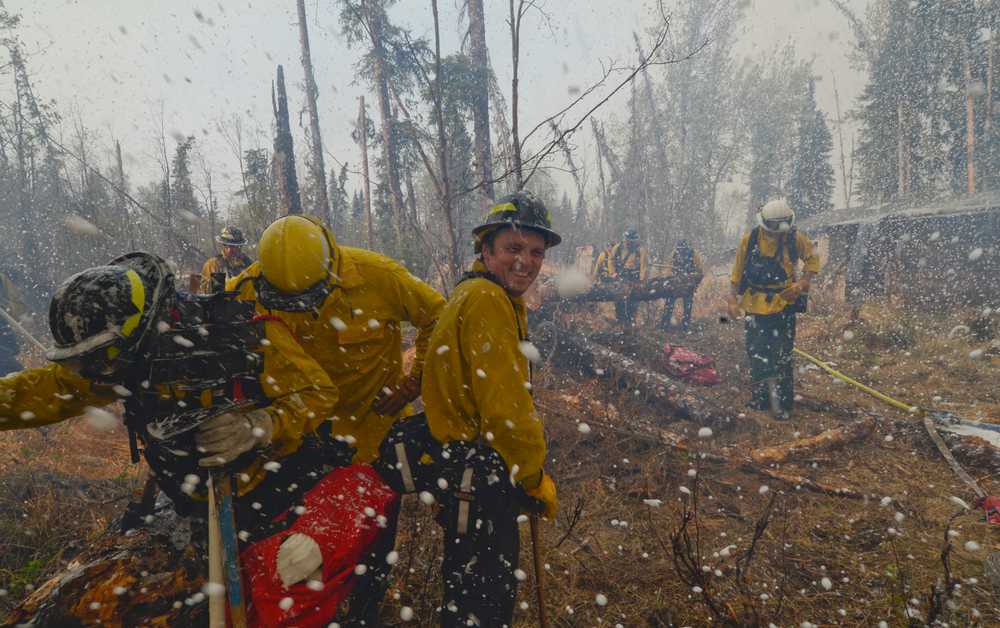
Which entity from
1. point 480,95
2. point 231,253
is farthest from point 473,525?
point 480,95

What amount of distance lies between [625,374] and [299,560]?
5579mm

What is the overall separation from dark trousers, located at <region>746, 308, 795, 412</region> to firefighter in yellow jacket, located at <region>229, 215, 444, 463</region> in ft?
17.3

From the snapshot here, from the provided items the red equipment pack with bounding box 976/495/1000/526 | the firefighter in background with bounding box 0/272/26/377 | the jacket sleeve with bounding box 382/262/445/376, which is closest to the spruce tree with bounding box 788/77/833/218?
the red equipment pack with bounding box 976/495/1000/526

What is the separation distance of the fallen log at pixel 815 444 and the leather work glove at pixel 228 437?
4.94 m

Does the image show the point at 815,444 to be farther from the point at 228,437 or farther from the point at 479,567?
the point at 228,437

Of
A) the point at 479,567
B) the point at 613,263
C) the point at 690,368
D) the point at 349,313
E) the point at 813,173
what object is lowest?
the point at 690,368

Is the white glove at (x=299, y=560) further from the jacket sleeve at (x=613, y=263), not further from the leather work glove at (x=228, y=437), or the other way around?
the jacket sleeve at (x=613, y=263)

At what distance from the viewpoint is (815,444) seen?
16.1 ft

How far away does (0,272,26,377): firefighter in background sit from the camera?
7000mm

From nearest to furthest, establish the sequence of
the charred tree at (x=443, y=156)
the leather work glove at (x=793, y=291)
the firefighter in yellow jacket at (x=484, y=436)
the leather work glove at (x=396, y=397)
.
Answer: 1. the firefighter in yellow jacket at (x=484, y=436)
2. the leather work glove at (x=396, y=397)
3. the charred tree at (x=443, y=156)
4. the leather work glove at (x=793, y=291)

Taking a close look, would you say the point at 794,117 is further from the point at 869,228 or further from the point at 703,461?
the point at 703,461

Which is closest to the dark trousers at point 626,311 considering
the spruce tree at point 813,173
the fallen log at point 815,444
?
the fallen log at point 815,444

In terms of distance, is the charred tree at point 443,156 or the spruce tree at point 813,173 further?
the spruce tree at point 813,173

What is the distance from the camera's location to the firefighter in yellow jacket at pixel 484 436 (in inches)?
73.5
